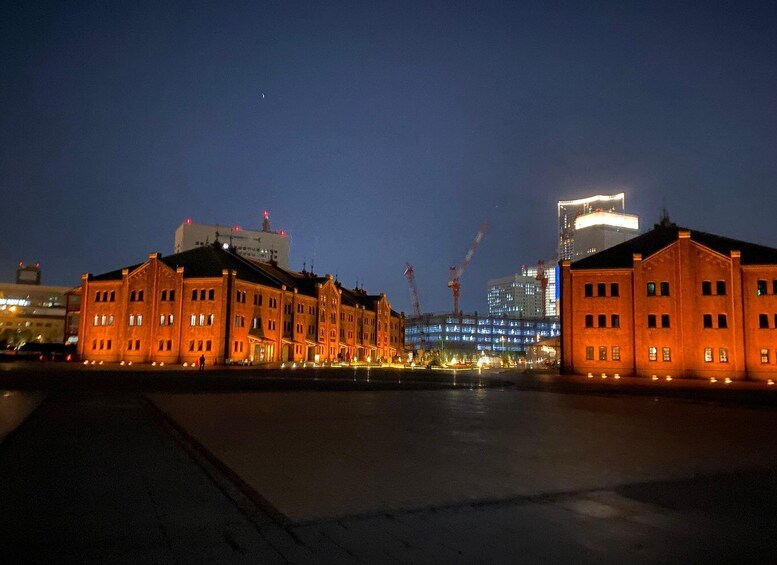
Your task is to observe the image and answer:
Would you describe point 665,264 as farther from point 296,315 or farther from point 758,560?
point 758,560

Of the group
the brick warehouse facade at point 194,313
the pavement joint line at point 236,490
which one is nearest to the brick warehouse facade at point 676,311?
the brick warehouse facade at point 194,313

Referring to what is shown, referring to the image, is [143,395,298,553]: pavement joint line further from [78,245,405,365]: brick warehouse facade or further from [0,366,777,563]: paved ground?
[78,245,405,365]: brick warehouse facade

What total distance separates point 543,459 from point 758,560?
209 inches

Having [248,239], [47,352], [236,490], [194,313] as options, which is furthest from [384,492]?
[248,239]

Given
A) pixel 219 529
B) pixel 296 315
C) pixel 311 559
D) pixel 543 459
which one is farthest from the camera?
pixel 296 315

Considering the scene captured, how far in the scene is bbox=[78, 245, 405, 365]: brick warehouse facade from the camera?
6725 cm

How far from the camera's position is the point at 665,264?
5378 cm

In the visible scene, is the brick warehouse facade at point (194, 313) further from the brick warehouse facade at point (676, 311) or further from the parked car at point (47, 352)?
the brick warehouse facade at point (676, 311)

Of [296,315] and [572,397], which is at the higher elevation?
[296,315]

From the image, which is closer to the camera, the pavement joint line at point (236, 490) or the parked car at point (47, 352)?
the pavement joint line at point (236, 490)

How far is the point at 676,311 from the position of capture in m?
52.8

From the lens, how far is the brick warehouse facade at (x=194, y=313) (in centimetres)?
6725

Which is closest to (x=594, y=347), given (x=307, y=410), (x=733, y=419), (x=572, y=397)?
(x=572, y=397)

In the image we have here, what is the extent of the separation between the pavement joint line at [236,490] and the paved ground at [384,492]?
4cm
